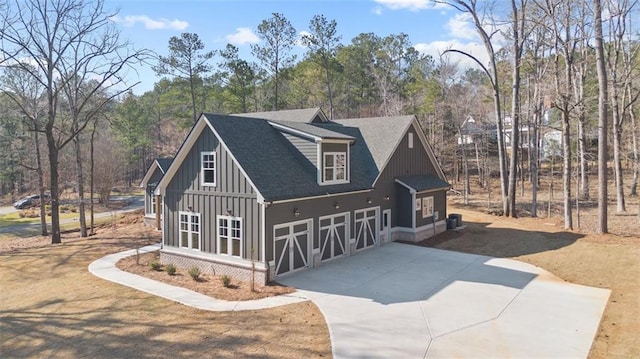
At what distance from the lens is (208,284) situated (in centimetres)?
1383

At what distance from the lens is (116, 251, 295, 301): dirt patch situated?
12.7 meters

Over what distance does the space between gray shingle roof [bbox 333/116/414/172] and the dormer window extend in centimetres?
289

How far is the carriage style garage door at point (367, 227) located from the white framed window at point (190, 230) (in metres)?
6.44

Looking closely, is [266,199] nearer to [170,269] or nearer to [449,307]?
[170,269]

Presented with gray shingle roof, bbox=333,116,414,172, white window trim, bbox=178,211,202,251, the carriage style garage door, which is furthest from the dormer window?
white window trim, bbox=178,211,202,251

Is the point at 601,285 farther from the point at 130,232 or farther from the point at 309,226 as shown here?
the point at 130,232

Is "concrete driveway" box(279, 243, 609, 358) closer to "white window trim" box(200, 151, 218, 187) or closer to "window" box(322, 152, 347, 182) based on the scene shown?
"window" box(322, 152, 347, 182)

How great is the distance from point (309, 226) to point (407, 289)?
426 cm

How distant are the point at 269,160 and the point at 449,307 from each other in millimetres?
7808

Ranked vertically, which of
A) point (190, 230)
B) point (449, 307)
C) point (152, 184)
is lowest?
point (449, 307)

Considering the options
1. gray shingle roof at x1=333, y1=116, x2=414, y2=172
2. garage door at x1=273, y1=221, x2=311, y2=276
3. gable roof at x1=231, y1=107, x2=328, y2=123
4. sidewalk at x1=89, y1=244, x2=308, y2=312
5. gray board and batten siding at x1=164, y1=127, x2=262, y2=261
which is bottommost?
sidewalk at x1=89, y1=244, x2=308, y2=312

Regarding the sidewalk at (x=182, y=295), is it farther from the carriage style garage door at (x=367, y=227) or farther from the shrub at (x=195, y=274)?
the carriage style garage door at (x=367, y=227)

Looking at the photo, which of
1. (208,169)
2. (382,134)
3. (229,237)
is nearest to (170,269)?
(229,237)

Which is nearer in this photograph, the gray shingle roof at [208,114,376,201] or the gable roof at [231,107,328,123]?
the gray shingle roof at [208,114,376,201]
